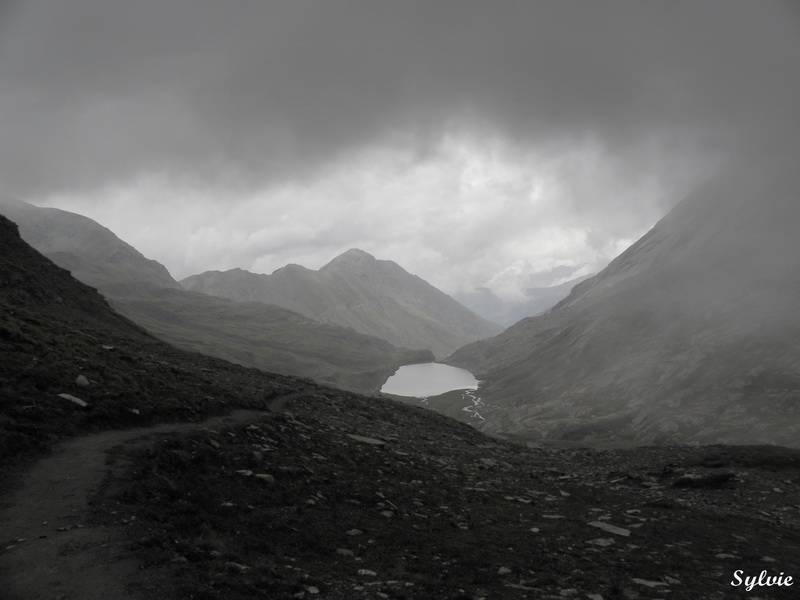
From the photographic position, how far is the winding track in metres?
9.83

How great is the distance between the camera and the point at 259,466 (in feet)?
66.5

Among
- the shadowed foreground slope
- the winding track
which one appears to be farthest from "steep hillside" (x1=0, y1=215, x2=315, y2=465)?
the winding track

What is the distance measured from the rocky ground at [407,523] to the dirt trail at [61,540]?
49cm

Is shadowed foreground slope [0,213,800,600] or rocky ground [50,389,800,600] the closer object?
shadowed foreground slope [0,213,800,600]

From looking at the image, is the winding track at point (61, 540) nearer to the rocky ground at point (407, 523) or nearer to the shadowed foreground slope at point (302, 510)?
the shadowed foreground slope at point (302, 510)

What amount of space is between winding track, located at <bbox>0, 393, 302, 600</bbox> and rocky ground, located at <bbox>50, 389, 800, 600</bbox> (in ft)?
1.60

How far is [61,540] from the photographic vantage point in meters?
11.7

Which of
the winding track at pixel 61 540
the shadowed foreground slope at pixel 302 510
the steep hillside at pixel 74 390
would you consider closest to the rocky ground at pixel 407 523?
the shadowed foreground slope at pixel 302 510

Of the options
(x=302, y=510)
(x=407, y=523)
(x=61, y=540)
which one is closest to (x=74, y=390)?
(x=61, y=540)

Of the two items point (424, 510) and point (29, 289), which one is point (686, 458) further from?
point (29, 289)

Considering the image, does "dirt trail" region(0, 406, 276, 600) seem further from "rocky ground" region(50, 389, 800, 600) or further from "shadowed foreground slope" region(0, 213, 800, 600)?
"rocky ground" region(50, 389, 800, 600)

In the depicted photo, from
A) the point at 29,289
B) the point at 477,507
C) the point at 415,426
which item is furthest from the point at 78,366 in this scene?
the point at 29,289

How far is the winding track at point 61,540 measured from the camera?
9828 mm

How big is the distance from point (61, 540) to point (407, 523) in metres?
12.2
